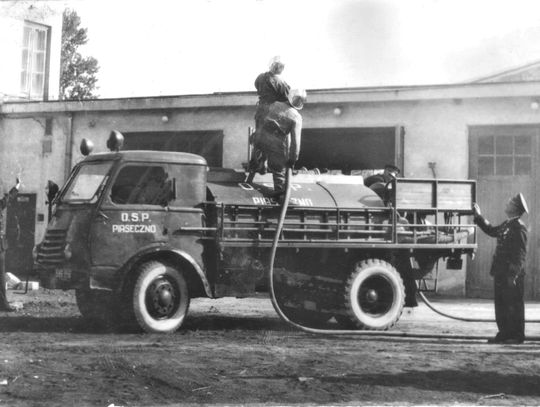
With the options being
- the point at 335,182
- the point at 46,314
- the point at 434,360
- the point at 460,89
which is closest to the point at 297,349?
the point at 434,360

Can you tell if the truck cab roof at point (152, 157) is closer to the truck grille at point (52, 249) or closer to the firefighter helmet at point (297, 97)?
the truck grille at point (52, 249)

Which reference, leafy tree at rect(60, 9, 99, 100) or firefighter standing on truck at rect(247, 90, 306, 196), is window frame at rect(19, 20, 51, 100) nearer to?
firefighter standing on truck at rect(247, 90, 306, 196)

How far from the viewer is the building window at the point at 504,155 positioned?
17.2 meters

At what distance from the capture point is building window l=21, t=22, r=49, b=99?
72.5ft

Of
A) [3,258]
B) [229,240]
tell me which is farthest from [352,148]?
[3,258]

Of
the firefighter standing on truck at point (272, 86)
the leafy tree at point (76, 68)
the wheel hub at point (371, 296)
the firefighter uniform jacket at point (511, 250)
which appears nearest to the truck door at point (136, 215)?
the firefighter standing on truck at point (272, 86)

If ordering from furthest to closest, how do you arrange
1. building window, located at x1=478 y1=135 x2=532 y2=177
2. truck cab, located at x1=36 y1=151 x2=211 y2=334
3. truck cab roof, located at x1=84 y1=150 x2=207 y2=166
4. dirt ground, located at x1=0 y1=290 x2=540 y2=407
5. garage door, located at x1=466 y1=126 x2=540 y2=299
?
building window, located at x1=478 y1=135 x2=532 y2=177
garage door, located at x1=466 y1=126 x2=540 y2=299
truck cab roof, located at x1=84 y1=150 x2=207 y2=166
truck cab, located at x1=36 y1=151 x2=211 y2=334
dirt ground, located at x1=0 y1=290 x2=540 y2=407

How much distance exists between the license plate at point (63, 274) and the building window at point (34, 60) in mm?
12572

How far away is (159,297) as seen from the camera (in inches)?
422

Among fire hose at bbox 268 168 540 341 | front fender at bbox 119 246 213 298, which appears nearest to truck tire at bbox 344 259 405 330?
fire hose at bbox 268 168 540 341

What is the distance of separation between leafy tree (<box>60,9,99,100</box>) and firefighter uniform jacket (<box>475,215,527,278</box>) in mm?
34883

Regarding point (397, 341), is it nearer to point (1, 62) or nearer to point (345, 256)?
point (345, 256)

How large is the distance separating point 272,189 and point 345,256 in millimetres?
1468

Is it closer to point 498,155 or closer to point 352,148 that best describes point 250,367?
point 498,155
